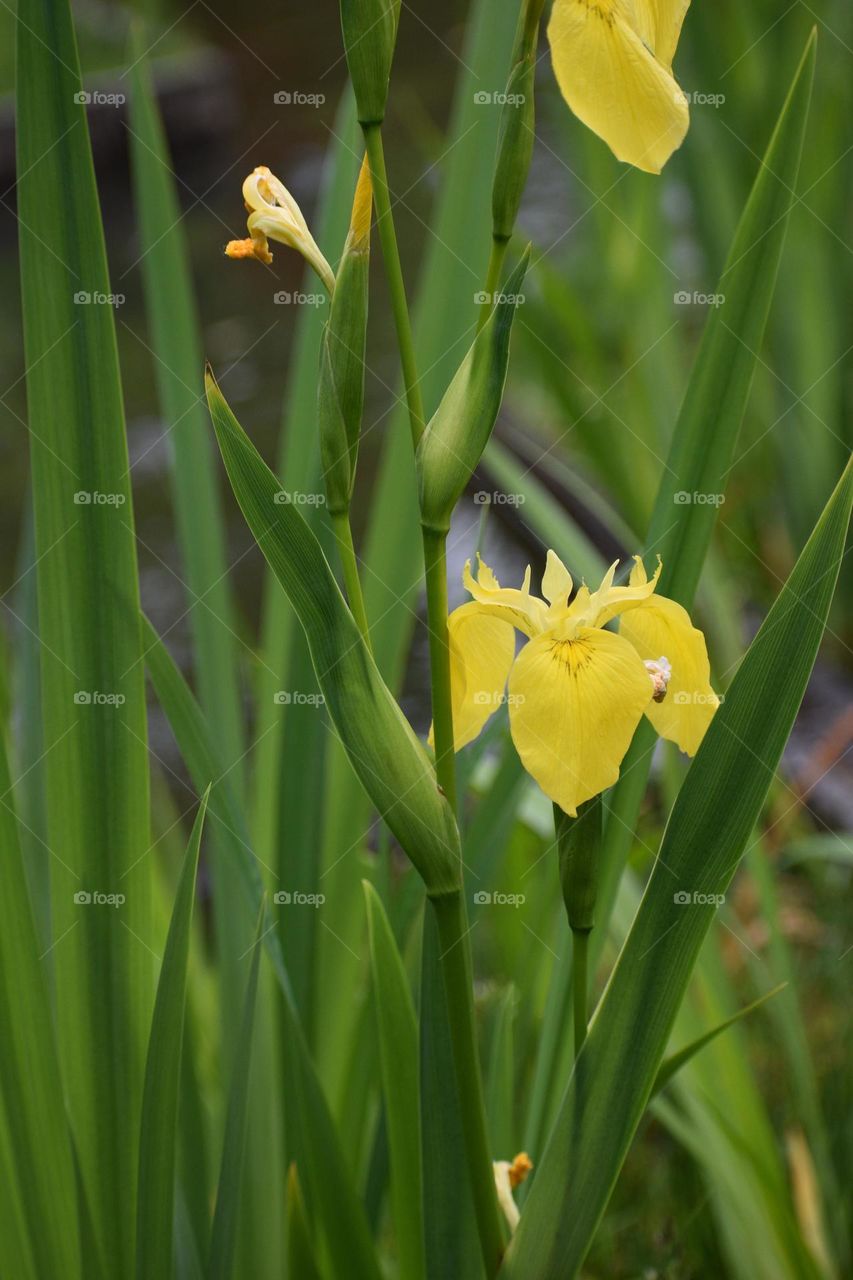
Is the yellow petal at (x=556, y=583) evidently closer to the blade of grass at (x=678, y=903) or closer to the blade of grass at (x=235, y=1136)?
the blade of grass at (x=678, y=903)

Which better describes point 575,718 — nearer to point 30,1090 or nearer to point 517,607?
point 517,607

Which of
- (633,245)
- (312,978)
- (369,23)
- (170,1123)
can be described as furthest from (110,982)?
(633,245)

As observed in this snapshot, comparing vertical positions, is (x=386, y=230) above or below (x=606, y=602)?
above

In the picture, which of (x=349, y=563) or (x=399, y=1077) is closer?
(x=349, y=563)

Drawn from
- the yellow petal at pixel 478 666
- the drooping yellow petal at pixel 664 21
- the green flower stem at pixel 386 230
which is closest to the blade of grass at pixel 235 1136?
the yellow petal at pixel 478 666

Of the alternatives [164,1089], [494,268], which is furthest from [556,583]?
[164,1089]

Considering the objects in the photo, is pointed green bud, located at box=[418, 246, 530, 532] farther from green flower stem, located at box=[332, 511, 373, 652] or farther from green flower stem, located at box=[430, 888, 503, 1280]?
green flower stem, located at box=[430, 888, 503, 1280]

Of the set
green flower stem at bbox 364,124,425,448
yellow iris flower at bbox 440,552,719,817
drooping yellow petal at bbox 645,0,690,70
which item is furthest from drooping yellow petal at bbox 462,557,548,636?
drooping yellow petal at bbox 645,0,690,70

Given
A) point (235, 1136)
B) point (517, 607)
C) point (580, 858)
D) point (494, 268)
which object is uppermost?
point (494, 268)
